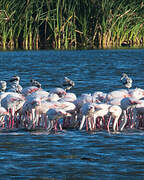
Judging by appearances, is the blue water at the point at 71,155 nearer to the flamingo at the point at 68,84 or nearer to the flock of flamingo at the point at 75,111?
the flock of flamingo at the point at 75,111

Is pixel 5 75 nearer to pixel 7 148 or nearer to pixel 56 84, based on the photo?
pixel 56 84

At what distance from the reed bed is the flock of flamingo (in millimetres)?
29520

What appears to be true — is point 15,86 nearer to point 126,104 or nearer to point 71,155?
point 126,104

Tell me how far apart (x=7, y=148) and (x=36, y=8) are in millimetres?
34131

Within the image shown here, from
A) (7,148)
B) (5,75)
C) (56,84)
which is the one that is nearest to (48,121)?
(7,148)

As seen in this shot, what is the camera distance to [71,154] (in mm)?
13016

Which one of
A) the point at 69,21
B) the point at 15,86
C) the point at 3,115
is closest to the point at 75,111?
the point at 3,115

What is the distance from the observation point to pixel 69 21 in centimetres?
4641

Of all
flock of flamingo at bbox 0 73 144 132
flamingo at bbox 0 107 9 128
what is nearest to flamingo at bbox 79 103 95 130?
flock of flamingo at bbox 0 73 144 132

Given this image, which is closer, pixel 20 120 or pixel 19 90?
pixel 20 120

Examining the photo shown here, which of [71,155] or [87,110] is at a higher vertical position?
[87,110]

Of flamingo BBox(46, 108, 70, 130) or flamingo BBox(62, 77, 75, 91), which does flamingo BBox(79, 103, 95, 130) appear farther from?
flamingo BBox(62, 77, 75, 91)

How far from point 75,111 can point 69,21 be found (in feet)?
101

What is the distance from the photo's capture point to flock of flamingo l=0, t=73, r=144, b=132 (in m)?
15.1
